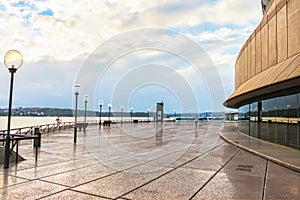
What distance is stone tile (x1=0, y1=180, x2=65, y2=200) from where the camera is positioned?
18.2 feet

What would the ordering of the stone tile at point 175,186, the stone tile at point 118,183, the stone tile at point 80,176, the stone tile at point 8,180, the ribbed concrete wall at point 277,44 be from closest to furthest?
the stone tile at point 175,186 → the stone tile at point 118,183 → the stone tile at point 8,180 → the stone tile at point 80,176 → the ribbed concrete wall at point 277,44

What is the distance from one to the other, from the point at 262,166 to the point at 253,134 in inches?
520

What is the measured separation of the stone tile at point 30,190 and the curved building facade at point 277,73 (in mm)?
9132

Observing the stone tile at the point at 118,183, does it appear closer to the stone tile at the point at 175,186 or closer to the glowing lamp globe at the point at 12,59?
the stone tile at the point at 175,186

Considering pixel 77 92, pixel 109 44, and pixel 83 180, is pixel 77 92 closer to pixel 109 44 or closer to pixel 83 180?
pixel 109 44

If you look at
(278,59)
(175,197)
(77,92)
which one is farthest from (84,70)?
(175,197)

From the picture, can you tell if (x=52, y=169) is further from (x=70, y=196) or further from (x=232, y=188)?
(x=232, y=188)

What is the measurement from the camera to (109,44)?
2206 cm

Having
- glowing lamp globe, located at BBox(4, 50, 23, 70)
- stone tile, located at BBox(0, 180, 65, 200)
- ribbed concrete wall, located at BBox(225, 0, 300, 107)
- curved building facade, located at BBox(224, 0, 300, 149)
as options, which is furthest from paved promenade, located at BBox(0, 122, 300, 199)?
ribbed concrete wall, located at BBox(225, 0, 300, 107)

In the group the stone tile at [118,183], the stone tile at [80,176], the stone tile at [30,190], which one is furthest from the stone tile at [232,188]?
the stone tile at [30,190]

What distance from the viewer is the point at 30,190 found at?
597 cm

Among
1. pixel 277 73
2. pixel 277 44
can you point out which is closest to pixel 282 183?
pixel 277 73

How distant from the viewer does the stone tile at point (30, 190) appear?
554cm

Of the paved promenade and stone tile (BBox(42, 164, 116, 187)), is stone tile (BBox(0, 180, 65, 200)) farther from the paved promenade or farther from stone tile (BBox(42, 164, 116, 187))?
stone tile (BBox(42, 164, 116, 187))
